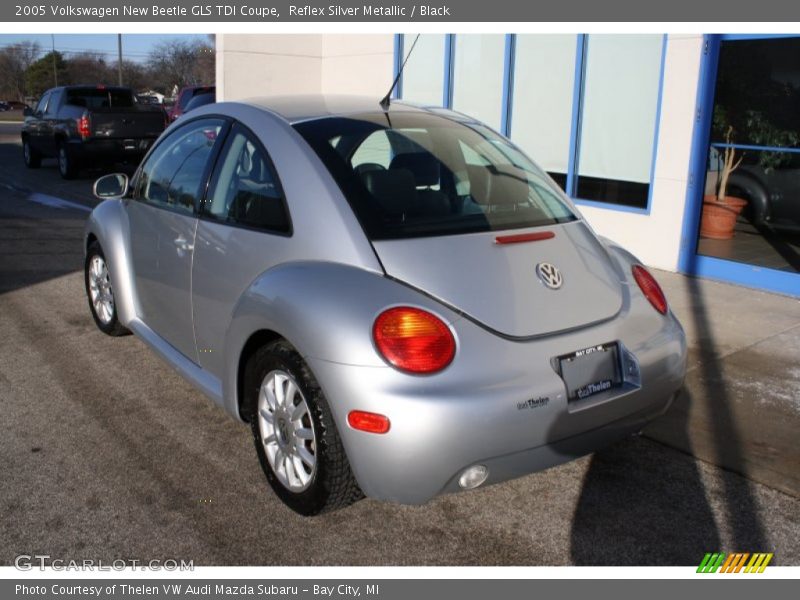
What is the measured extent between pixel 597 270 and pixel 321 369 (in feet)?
4.45

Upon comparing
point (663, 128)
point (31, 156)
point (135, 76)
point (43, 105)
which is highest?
point (135, 76)

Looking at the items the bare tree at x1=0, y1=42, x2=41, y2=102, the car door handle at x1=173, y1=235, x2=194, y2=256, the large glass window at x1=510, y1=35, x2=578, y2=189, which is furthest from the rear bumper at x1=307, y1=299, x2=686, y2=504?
the bare tree at x1=0, y1=42, x2=41, y2=102

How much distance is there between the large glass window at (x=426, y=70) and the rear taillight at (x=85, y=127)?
681 centimetres

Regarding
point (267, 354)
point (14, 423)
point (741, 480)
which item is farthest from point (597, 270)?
point (14, 423)

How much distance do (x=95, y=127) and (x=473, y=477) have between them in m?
14.4

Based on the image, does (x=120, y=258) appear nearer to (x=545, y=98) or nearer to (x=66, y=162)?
(x=545, y=98)

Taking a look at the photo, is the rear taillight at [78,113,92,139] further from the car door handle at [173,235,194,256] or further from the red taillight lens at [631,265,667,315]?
the red taillight lens at [631,265,667,315]

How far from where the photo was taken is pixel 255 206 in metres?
3.67

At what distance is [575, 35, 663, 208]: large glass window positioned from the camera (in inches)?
332

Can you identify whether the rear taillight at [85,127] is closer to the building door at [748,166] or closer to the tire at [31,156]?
the tire at [31,156]

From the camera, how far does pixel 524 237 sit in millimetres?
3438

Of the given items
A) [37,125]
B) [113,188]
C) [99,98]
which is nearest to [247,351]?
[113,188]

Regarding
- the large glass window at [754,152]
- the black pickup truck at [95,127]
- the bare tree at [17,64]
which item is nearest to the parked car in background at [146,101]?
the black pickup truck at [95,127]

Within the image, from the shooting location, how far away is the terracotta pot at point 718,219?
8.89m
